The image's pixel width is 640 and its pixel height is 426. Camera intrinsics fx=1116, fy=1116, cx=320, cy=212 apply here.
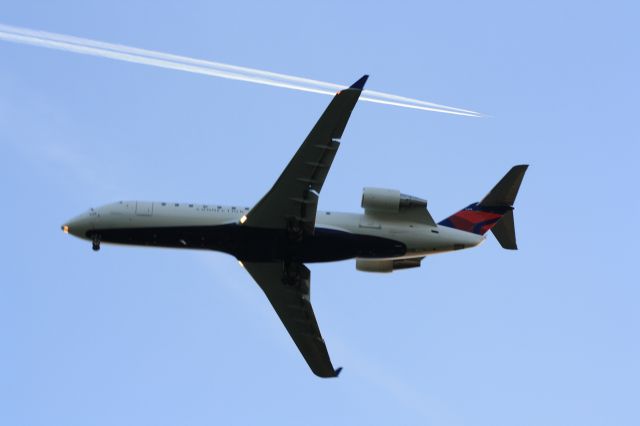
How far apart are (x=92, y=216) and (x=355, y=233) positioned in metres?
12.1

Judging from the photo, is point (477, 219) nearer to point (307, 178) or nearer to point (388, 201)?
point (388, 201)

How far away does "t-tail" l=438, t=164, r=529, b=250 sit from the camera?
53375mm

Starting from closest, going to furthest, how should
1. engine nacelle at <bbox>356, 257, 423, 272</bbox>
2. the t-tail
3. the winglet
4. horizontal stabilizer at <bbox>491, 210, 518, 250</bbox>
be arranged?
the winglet
engine nacelle at <bbox>356, 257, 423, 272</bbox>
the t-tail
horizontal stabilizer at <bbox>491, 210, 518, 250</bbox>

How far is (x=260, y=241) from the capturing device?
167ft

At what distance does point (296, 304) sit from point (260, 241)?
576 centimetres

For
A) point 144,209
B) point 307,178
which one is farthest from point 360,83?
point 144,209

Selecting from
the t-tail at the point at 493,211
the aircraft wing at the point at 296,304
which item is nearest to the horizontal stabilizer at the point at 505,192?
the t-tail at the point at 493,211

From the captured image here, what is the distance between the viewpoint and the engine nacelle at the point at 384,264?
53.1m

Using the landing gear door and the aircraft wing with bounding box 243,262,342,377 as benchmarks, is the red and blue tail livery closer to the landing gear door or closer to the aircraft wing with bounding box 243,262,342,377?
the aircraft wing with bounding box 243,262,342,377

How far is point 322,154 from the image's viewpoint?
47.8m

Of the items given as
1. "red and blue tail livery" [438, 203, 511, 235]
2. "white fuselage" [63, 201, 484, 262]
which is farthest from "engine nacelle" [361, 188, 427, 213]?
"red and blue tail livery" [438, 203, 511, 235]

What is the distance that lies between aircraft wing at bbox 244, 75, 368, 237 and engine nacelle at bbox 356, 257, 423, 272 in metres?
3.98

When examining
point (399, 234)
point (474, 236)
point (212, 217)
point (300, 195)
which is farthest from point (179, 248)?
point (474, 236)

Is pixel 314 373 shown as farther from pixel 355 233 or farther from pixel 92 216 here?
pixel 92 216
